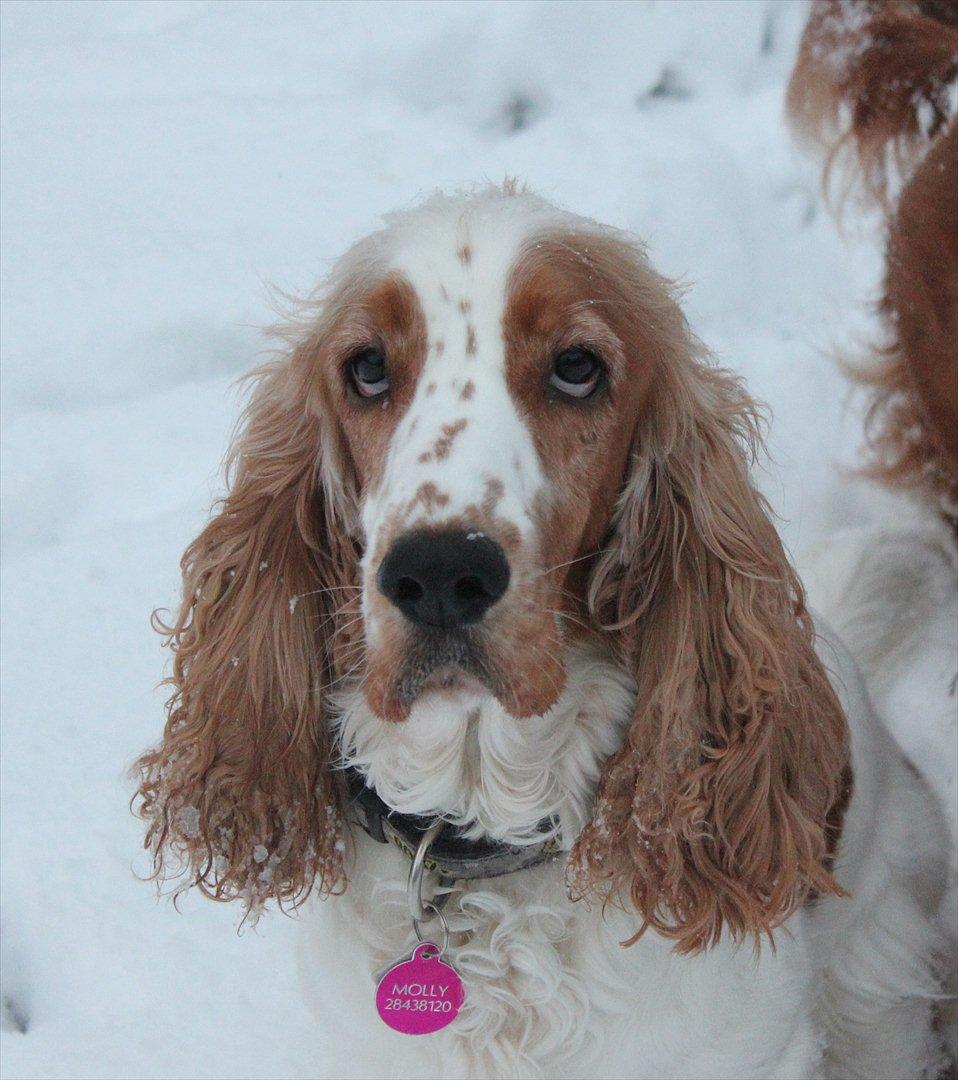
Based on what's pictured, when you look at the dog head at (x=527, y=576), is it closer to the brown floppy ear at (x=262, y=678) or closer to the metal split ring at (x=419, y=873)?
the brown floppy ear at (x=262, y=678)

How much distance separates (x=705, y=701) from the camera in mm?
2346

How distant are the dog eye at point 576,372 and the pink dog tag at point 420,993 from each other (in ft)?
3.16

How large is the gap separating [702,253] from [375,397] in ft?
9.13

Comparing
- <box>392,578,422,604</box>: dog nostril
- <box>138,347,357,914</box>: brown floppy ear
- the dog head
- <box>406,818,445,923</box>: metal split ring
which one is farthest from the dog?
<box>392,578,422,604</box>: dog nostril

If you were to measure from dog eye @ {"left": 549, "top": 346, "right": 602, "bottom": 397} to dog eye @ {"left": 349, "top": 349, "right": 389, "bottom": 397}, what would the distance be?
0.27 m

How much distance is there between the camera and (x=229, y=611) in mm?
2439

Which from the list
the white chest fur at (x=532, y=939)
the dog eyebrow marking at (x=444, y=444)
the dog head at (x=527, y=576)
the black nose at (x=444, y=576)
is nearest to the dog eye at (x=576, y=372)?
the dog head at (x=527, y=576)

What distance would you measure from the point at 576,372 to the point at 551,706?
53cm

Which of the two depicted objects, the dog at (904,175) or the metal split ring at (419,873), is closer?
the metal split ring at (419,873)

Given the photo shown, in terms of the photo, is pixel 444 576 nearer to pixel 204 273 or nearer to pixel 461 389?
pixel 461 389

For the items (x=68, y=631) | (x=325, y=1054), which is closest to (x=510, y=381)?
(x=325, y=1054)

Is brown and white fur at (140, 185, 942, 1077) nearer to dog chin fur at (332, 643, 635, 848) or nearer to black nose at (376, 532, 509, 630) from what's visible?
dog chin fur at (332, 643, 635, 848)

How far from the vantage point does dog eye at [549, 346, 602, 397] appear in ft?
7.00

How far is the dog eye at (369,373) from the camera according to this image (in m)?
2.18
